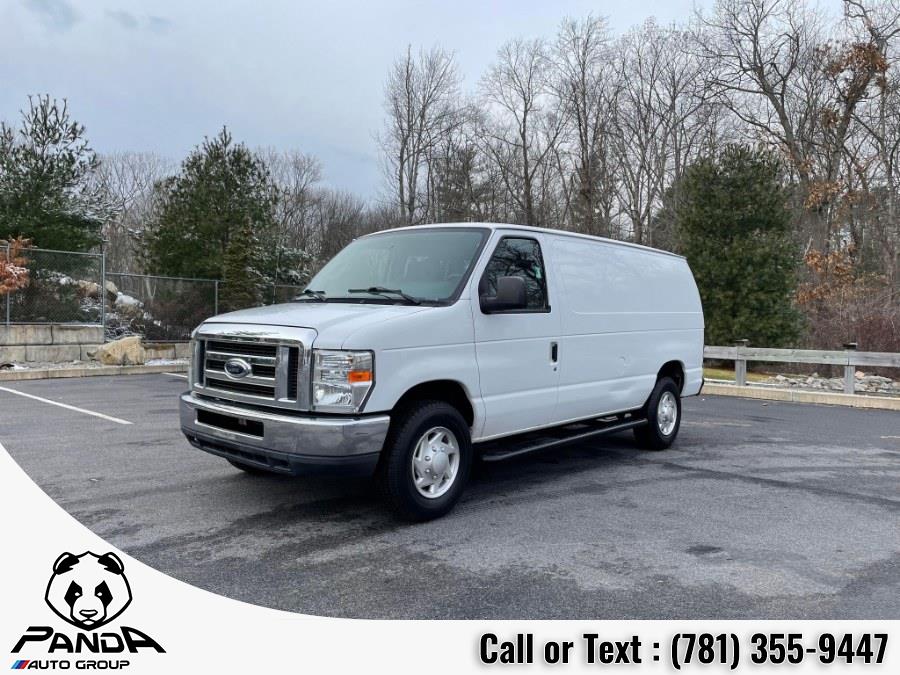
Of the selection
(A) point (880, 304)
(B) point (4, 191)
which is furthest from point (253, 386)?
(A) point (880, 304)

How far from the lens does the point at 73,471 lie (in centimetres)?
665

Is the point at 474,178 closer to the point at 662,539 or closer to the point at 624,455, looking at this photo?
the point at 624,455

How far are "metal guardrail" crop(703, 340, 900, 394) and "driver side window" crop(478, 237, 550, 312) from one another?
30.9 ft

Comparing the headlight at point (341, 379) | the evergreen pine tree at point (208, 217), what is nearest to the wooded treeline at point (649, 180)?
the evergreen pine tree at point (208, 217)

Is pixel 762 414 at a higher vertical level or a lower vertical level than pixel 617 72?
lower

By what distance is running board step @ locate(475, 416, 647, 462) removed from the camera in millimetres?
5910

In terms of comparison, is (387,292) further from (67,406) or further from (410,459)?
(67,406)

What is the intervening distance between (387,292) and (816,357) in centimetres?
1139

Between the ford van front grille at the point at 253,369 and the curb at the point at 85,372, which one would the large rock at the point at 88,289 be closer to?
the curb at the point at 85,372

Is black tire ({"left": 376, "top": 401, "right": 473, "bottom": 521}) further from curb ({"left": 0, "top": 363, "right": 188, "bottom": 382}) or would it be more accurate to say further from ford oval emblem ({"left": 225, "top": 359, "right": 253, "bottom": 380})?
curb ({"left": 0, "top": 363, "right": 188, "bottom": 382})

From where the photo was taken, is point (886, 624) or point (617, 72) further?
point (617, 72)

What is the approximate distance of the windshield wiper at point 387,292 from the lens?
5.47 m

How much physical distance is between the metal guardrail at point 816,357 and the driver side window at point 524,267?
9405 millimetres

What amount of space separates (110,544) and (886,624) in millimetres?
4558
